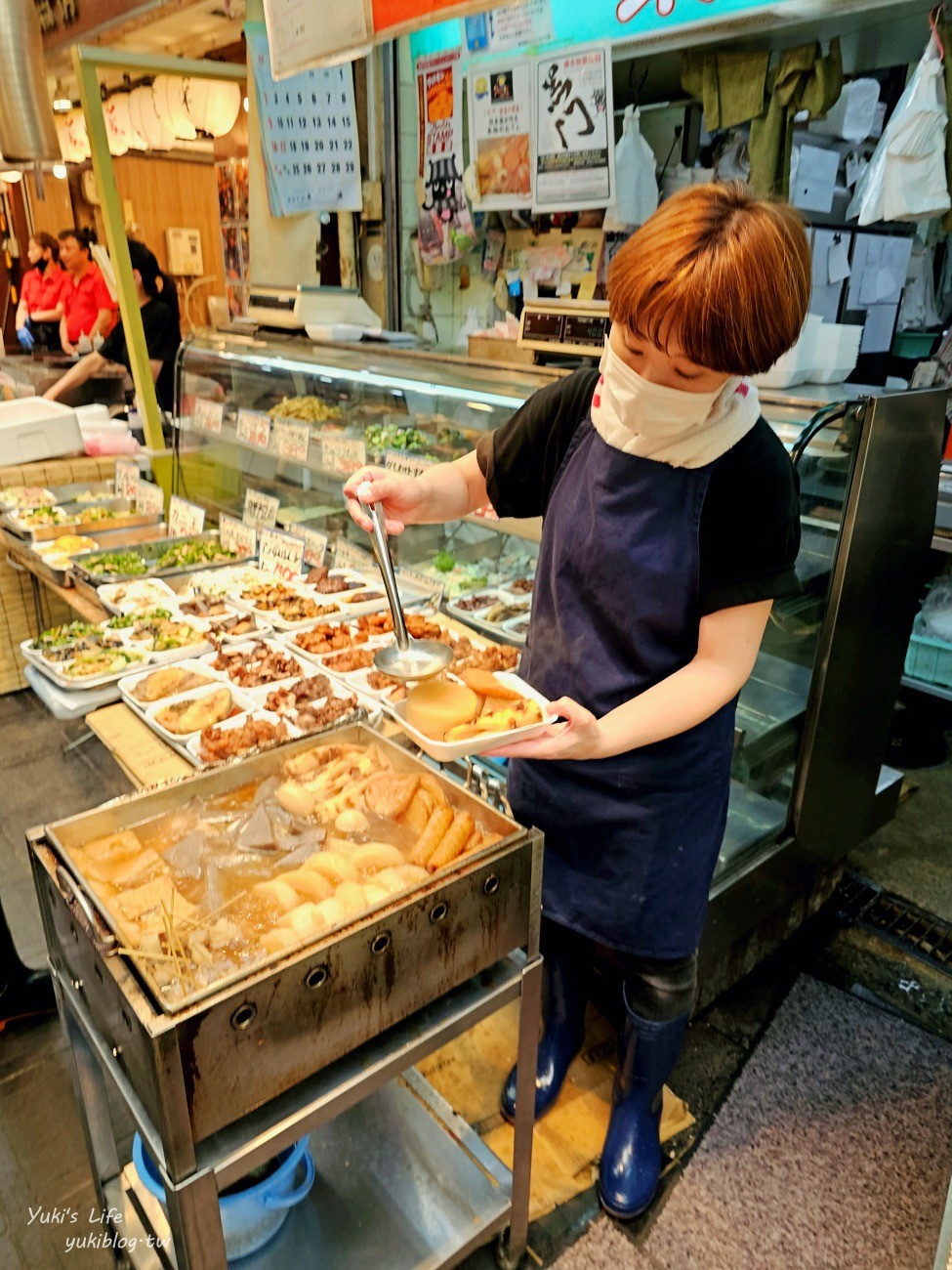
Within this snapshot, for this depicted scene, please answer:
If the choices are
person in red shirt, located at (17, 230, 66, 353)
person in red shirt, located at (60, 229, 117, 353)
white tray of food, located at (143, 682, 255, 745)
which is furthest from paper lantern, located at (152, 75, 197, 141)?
white tray of food, located at (143, 682, 255, 745)

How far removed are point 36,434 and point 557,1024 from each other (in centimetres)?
477

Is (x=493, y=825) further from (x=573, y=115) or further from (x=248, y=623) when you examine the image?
(x=573, y=115)

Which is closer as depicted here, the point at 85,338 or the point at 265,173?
the point at 265,173

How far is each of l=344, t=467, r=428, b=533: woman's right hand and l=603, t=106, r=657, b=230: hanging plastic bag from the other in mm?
3462

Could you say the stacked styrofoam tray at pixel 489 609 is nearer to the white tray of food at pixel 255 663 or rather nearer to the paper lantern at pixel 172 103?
the white tray of food at pixel 255 663

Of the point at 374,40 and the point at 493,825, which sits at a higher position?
the point at 374,40

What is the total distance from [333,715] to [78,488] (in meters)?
3.33

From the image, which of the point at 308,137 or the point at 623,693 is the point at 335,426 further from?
the point at 623,693

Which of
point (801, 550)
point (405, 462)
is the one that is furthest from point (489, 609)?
point (801, 550)

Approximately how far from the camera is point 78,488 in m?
5.29

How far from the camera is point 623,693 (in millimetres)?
1966

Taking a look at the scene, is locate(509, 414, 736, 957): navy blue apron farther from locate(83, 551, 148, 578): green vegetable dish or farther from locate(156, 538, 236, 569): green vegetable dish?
locate(83, 551, 148, 578): green vegetable dish

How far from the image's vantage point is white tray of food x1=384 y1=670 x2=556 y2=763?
1.71 m

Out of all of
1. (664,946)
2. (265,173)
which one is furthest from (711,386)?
(265,173)
